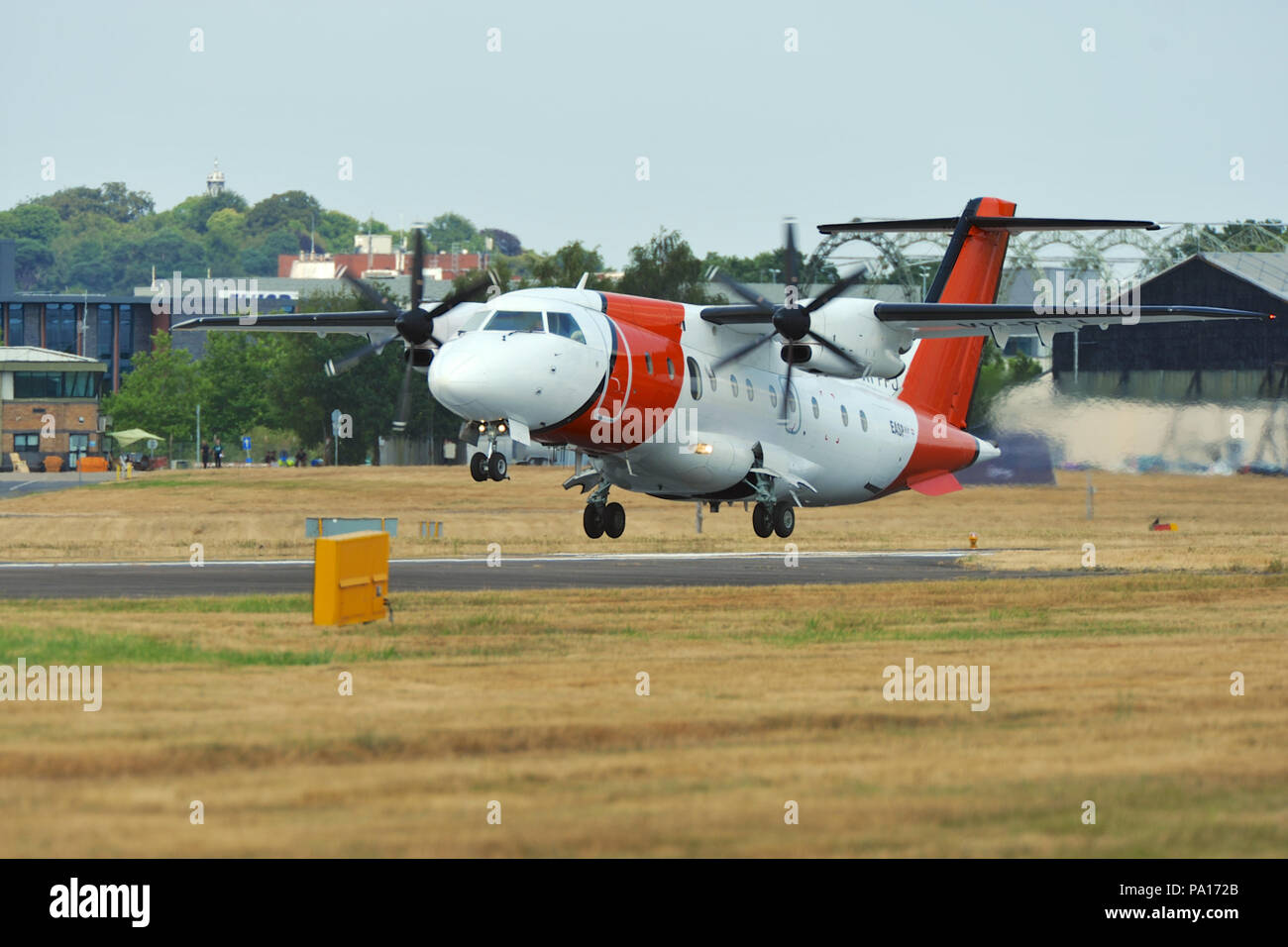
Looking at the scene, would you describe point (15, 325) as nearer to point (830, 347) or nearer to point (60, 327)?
point (60, 327)

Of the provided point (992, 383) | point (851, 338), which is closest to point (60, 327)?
point (992, 383)

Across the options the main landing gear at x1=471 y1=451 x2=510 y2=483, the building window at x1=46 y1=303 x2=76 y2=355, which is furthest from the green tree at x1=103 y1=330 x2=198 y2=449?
the main landing gear at x1=471 y1=451 x2=510 y2=483

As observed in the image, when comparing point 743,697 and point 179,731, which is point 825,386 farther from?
point 179,731

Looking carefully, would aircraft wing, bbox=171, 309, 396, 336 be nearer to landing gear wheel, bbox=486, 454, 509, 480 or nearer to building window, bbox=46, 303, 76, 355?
landing gear wheel, bbox=486, 454, 509, 480

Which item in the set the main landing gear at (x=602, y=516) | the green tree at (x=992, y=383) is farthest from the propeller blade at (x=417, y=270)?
the green tree at (x=992, y=383)

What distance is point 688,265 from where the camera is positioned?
297ft

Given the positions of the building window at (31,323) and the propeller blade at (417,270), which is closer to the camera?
the propeller blade at (417,270)

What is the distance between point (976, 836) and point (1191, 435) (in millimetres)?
47463

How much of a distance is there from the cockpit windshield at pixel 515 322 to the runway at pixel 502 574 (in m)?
5.28

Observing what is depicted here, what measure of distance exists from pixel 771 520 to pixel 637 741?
24678mm

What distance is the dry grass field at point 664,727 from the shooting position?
11.6 metres

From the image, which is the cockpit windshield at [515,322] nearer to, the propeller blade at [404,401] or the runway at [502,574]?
the propeller blade at [404,401]

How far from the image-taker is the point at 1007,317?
38750mm
